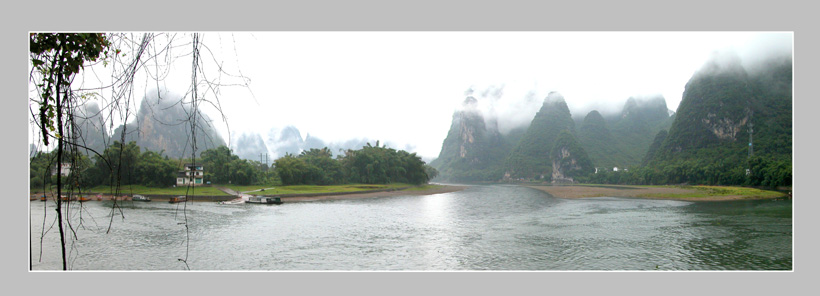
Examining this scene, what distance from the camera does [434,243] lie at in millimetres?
9789

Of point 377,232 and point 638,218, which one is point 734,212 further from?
point 377,232

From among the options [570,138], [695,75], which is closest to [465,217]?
[695,75]

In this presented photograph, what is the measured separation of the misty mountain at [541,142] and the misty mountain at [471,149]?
184 inches

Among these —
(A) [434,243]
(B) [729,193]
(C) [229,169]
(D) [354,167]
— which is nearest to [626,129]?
(D) [354,167]

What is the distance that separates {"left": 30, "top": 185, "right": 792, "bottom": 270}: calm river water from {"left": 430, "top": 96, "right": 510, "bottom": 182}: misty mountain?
6627 cm

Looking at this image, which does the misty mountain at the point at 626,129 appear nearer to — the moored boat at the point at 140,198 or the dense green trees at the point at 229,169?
the dense green trees at the point at 229,169

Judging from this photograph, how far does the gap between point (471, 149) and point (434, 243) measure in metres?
86.1

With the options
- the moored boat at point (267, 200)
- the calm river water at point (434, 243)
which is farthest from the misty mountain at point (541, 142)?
the calm river water at point (434, 243)

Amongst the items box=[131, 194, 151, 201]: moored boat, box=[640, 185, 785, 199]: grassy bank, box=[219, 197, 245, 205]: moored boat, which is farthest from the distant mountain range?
box=[131, 194, 151, 201]: moored boat

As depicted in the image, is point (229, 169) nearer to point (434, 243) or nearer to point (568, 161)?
point (434, 243)

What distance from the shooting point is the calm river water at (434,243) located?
7.59 meters

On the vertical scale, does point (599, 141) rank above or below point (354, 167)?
above

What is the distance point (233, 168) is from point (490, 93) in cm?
8318

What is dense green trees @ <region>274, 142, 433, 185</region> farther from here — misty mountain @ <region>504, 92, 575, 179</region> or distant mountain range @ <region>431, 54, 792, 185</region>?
misty mountain @ <region>504, 92, 575, 179</region>
